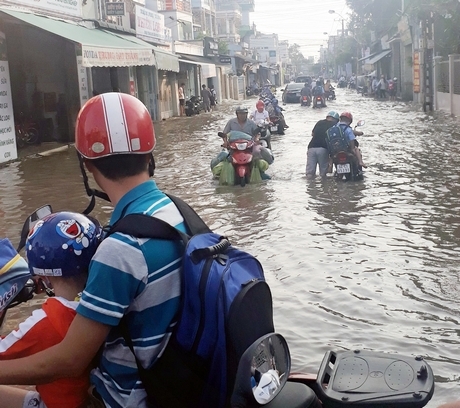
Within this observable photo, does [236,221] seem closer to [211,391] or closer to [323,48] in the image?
[211,391]

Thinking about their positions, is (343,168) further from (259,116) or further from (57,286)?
(57,286)

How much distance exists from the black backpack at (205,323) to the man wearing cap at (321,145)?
9.63 m

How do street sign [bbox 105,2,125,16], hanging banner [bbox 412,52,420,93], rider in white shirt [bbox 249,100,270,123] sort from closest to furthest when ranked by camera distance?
rider in white shirt [bbox 249,100,270,123], street sign [bbox 105,2,125,16], hanging banner [bbox 412,52,420,93]

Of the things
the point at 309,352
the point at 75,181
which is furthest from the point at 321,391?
the point at 75,181

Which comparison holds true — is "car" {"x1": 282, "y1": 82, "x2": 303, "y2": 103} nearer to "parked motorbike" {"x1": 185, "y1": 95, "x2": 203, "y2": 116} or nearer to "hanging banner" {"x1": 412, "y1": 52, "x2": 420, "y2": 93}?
"parked motorbike" {"x1": 185, "y1": 95, "x2": 203, "y2": 116}

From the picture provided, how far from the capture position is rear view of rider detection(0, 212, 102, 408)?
2080mm

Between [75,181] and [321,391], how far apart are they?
11010 mm

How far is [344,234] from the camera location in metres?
7.63

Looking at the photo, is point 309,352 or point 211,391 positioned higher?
point 211,391

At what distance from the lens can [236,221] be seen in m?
8.54

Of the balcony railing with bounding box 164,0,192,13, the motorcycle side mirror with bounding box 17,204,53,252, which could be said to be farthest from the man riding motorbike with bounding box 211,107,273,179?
the balcony railing with bounding box 164,0,192,13

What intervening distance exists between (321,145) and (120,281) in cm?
986

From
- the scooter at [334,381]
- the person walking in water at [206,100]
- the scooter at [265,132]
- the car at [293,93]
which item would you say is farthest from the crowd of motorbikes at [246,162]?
the car at [293,93]

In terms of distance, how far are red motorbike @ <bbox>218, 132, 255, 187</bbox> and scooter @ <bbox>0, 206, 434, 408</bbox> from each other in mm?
8984
